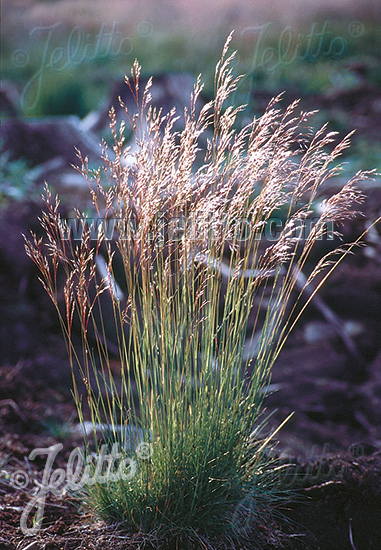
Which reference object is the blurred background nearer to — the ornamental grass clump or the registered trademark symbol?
the registered trademark symbol

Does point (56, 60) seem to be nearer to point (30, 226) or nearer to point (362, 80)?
point (30, 226)

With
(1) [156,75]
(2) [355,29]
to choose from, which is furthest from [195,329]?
(2) [355,29]

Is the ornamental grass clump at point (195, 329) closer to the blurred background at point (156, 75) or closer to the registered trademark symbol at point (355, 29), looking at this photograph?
the blurred background at point (156, 75)

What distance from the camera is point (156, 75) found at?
14.6 ft

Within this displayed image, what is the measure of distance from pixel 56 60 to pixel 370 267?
110 inches

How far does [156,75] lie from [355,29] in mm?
1557

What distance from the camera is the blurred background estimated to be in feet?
13.3

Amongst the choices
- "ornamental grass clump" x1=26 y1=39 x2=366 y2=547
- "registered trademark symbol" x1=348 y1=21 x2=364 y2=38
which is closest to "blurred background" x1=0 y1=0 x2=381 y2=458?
"registered trademark symbol" x1=348 y1=21 x2=364 y2=38

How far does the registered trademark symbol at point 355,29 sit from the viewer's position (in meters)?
4.45

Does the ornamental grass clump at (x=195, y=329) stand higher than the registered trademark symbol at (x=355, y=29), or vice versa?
the registered trademark symbol at (x=355, y=29)

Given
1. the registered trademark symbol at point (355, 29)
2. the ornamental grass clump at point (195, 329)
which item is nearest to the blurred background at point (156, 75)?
the registered trademark symbol at point (355, 29)

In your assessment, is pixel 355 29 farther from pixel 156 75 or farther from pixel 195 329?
pixel 195 329

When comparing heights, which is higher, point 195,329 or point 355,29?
point 355,29

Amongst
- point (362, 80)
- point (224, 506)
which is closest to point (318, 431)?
point (224, 506)
